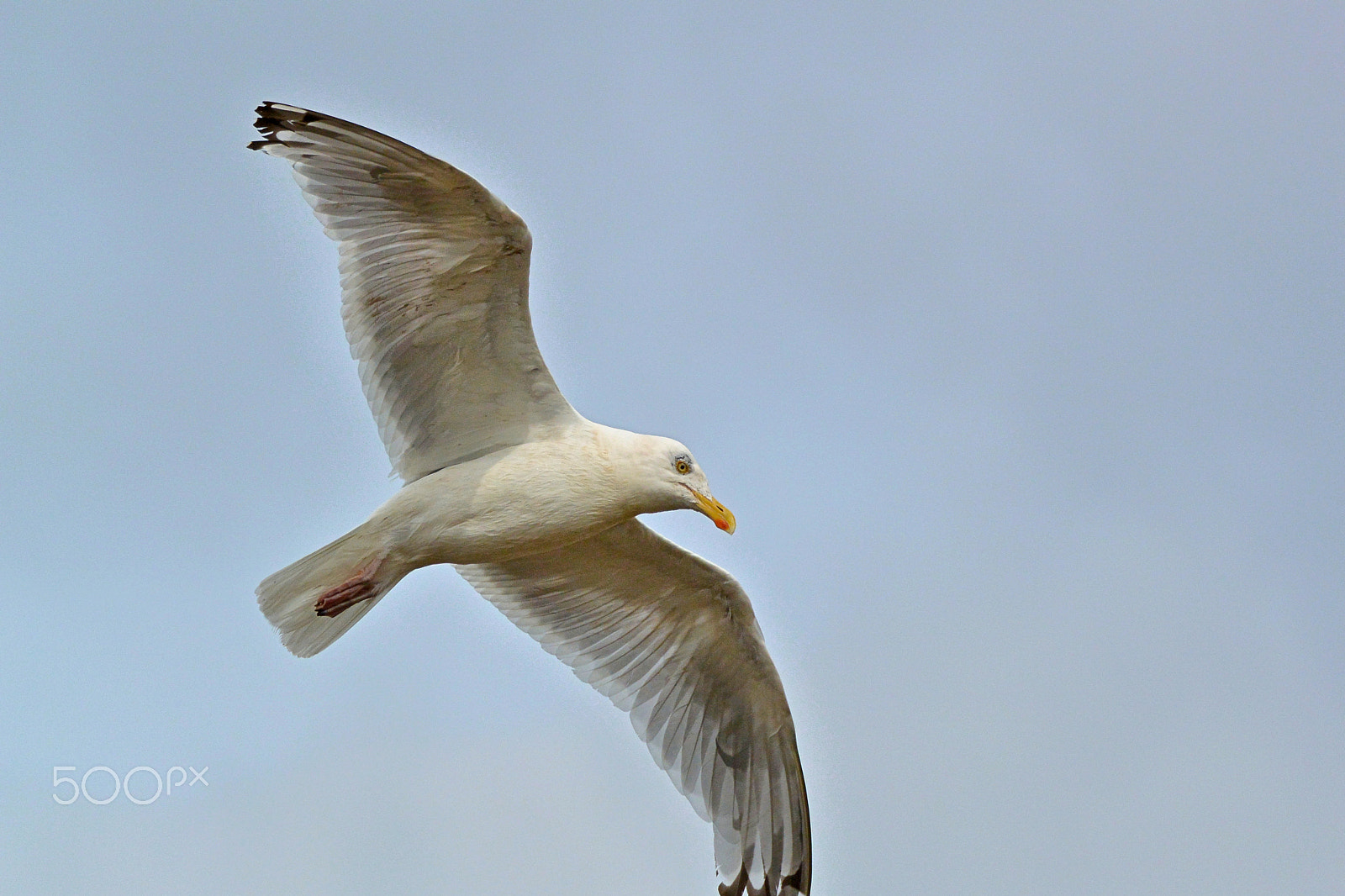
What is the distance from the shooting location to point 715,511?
22.5ft

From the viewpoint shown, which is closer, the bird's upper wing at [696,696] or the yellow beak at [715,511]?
the yellow beak at [715,511]

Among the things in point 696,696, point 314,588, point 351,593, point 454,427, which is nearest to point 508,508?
point 454,427

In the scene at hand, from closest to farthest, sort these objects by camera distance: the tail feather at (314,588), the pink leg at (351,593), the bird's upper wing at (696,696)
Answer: the pink leg at (351,593)
the tail feather at (314,588)
the bird's upper wing at (696,696)

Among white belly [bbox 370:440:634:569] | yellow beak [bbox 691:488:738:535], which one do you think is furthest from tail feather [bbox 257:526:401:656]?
yellow beak [bbox 691:488:738:535]

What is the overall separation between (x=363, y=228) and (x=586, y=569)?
2.33 meters

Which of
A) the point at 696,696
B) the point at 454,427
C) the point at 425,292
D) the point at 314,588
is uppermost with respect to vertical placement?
the point at 425,292

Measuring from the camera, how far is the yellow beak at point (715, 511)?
22.5 feet

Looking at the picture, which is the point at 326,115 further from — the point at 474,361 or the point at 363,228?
the point at 474,361

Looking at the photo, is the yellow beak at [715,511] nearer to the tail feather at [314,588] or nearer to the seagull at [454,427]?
the seagull at [454,427]

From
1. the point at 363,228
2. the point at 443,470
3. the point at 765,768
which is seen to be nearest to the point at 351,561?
the point at 443,470

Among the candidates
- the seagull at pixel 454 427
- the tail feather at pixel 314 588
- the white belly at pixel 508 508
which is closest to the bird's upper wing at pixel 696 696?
the seagull at pixel 454 427

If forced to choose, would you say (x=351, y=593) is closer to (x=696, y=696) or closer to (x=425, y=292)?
(x=425, y=292)

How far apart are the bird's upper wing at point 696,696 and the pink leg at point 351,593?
1203 millimetres

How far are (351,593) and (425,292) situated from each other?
A: 1521mm
